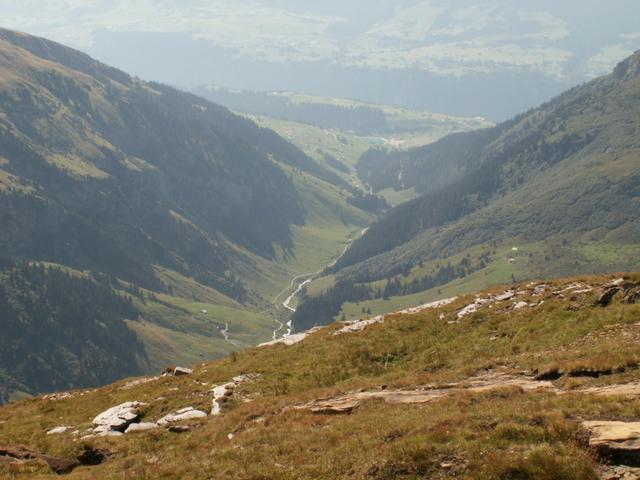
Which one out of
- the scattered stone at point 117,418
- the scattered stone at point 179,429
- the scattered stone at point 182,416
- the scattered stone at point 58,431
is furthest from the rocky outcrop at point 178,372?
the scattered stone at point 179,429

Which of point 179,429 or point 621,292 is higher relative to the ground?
point 621,292

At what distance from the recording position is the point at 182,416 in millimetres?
42625

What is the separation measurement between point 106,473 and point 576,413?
2133 centimetres

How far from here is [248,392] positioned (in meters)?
47.5

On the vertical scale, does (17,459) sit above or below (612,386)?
below

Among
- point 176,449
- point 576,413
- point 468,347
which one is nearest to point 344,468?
point 576,413

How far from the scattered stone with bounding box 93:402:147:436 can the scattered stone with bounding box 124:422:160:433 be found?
128 cm

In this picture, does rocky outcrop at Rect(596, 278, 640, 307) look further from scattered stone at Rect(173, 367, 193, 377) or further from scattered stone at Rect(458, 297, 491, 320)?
scattered stone at Rect(173, 367, 193, 377)

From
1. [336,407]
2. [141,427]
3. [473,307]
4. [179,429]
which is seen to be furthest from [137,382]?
[473,307]

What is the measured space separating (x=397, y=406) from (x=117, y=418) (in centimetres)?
2010

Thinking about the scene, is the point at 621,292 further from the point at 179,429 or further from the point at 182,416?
the point at 179,429

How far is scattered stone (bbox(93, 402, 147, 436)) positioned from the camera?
141 feet

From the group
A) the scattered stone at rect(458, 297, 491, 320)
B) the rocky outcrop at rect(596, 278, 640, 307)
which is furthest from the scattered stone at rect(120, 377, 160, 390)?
the rocky outcrop at rect(596, 278, 640, 307)

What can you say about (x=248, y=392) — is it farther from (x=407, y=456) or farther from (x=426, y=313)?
(x=407, y=456)
